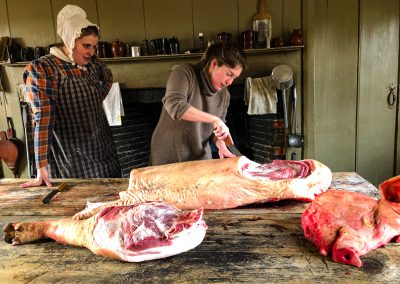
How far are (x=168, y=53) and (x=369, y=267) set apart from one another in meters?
3.36

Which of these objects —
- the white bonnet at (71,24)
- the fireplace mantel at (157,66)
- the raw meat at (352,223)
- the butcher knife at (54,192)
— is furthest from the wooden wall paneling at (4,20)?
the raw meat at (352,223)

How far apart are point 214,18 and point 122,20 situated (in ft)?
3.66

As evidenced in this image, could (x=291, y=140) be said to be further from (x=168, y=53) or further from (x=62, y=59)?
(x=62, y=59)

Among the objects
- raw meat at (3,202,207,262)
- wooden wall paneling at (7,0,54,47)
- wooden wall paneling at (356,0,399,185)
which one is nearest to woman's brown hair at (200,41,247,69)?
raw meat at (3,202,207,262)

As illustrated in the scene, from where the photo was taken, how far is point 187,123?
2277 mm

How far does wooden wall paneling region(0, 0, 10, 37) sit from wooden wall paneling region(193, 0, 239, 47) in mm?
2388

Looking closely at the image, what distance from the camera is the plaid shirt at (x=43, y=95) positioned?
80.5 inches

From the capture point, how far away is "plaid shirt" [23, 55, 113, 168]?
6.71 feet

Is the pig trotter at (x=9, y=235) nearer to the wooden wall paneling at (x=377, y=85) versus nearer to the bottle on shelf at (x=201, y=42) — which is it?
the bottle on shelf at (x=201, y=42)

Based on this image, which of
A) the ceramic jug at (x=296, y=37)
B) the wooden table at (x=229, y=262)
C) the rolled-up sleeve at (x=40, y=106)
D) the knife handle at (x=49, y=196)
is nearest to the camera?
the wooden table at (x=229, y=262)

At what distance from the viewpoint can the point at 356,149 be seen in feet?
13.2

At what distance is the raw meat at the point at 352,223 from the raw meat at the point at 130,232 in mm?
388

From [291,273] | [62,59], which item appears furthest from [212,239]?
[62,59]

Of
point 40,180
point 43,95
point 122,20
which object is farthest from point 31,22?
point 40,180
